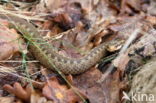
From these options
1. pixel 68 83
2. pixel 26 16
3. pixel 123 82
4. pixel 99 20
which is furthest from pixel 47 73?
pixel 99 20

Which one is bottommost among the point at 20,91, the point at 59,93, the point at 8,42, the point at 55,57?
the point at 59,93

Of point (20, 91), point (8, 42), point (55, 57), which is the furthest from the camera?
point (55, 57)

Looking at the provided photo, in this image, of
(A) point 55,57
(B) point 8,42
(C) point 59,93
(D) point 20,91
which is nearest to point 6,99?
(D) point 20,91

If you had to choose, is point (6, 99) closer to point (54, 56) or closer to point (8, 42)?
point (8, 42)

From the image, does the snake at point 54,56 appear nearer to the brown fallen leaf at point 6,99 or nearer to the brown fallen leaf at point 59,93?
the brown fallen leaf at point 59,93

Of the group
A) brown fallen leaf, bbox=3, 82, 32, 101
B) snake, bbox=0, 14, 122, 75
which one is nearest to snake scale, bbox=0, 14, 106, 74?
snake, bbox=0, 14, 122, 75

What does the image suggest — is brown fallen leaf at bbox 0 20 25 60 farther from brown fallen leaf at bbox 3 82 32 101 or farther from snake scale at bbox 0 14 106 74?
brown fallen leaf at bbox 3 82 32 101

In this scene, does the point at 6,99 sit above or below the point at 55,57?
below

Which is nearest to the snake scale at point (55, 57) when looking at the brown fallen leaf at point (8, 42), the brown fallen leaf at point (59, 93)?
the brown fallen leaf at point (8, 42)
